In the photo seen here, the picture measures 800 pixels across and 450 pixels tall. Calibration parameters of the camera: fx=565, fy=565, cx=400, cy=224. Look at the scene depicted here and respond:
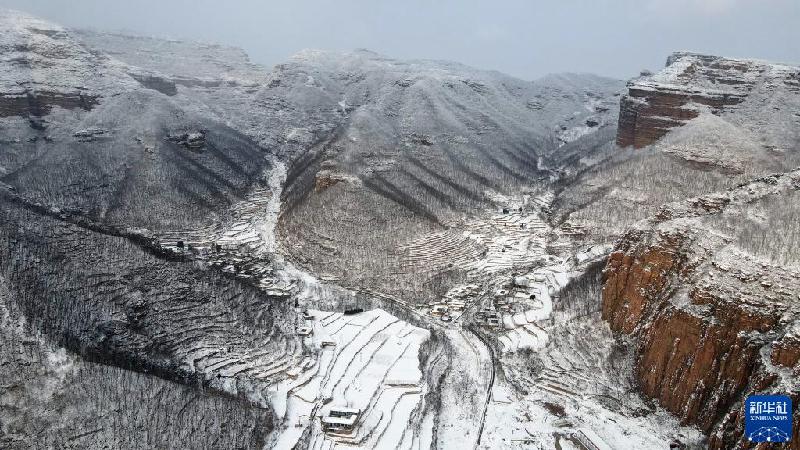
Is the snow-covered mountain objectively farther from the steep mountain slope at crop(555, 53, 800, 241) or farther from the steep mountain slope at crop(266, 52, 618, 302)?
the steep mountain slope at crop(266, 52, 618, 302)

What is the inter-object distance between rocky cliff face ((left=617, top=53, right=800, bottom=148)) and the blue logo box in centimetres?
5854

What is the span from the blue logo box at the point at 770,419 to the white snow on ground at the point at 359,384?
16.4 m

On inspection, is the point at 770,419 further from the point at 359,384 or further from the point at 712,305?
the point at 359,384

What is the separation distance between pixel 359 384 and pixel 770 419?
22229 mm

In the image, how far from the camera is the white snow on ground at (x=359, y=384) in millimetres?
31859

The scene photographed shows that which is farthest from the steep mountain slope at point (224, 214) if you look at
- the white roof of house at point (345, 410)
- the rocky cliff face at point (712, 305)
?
the rocky cliff face at point (712, 305)

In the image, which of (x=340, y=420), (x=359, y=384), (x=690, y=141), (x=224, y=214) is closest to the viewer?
(x=340, y=420)

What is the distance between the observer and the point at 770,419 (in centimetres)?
2523

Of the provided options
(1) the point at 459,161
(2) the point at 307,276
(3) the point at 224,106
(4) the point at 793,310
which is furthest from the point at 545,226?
(3) the point at 224,106

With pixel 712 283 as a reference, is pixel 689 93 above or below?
above

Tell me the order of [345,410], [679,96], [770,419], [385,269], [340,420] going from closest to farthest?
[770,419], [340,420], [345,410], [385,269], [679,96]

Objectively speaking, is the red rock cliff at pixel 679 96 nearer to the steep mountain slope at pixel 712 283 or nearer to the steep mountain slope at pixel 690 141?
the steep mountain slope at pixel 690 141

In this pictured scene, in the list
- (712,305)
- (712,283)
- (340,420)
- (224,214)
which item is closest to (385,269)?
(340,420)

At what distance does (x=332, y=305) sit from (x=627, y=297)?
23288mm
